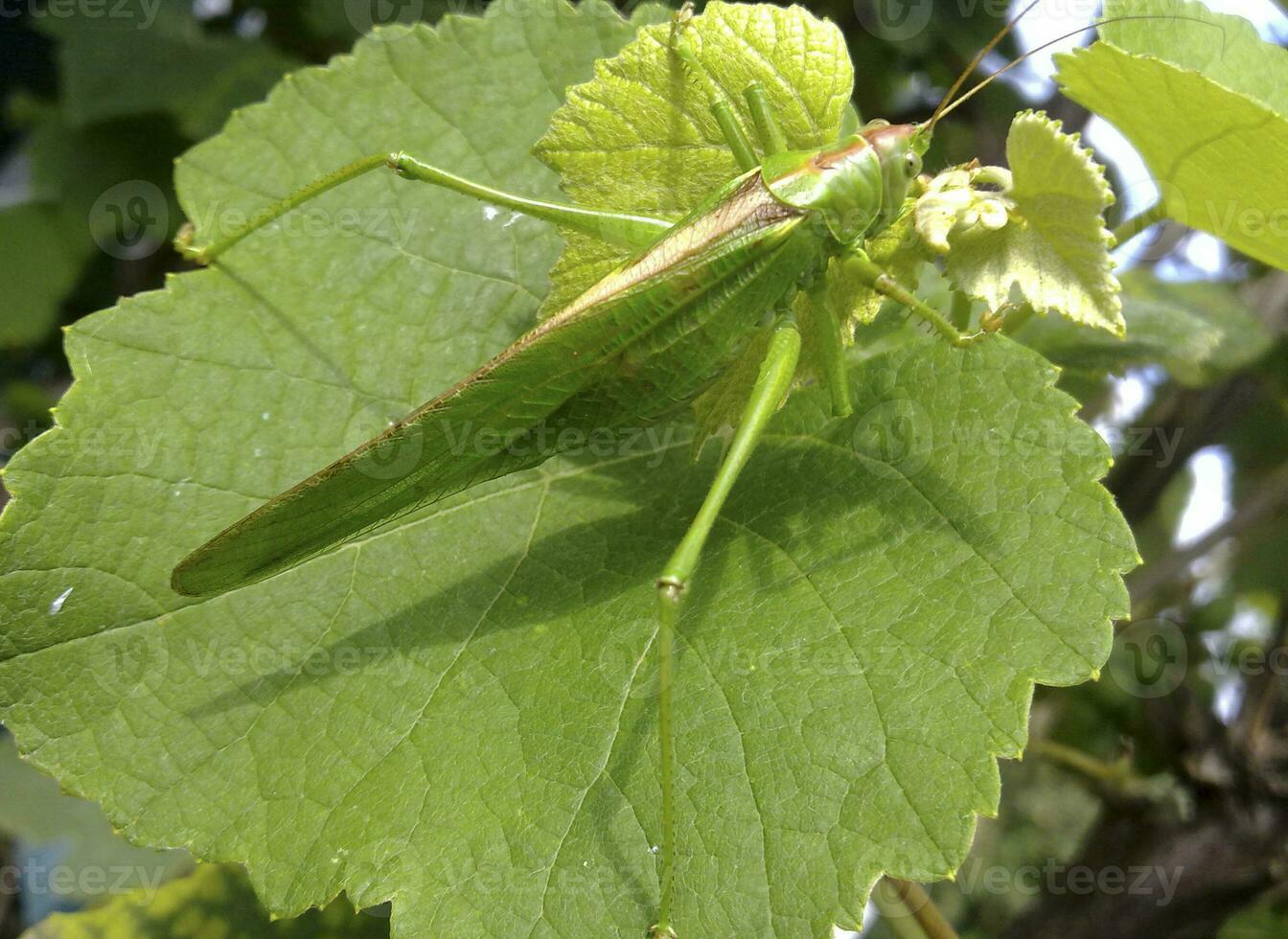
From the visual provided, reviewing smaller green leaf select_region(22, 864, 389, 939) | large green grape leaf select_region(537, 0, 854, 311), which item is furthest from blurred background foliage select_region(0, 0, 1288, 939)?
large green grape leaf select_region(537, 0, 854, 311)

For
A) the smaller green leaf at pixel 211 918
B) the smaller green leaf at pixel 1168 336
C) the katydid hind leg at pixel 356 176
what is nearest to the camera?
the katydid hind leg at pixel 356 176

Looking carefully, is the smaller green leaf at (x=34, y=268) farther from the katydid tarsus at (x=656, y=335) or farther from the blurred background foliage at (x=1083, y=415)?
the katydid tarsus at (x=656, y=335)

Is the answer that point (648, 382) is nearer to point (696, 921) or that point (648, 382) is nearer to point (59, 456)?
point (696, 921)

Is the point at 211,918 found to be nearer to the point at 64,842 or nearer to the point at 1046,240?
the point at 64,842

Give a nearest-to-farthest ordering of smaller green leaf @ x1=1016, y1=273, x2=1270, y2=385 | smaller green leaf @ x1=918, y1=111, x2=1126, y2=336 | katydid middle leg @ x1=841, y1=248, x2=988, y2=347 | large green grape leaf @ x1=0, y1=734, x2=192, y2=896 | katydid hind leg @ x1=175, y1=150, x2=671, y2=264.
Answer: smaller green leaf @ x1=918, y1=111, x2=1126, y2=336, katydid middle leg @ x1=841, y1=248, x2=988, y2=347, katydid hind leg @ x1=175, y1=150, x2=671, y2=264, smaller green leaf @ x1=1016, y1=273, x2=1270, y2=385, large green grape leaf @ x1=0, y1=734, x2=192, y2=896

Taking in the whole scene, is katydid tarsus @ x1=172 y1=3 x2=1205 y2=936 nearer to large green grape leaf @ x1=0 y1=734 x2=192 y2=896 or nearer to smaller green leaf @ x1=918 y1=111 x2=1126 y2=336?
smaller green leaf @ x1=918 y1=111 x2=1126 y2=336

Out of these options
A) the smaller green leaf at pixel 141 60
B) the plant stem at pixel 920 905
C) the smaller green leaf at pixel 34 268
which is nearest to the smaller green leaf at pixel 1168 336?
the plant stem at pixel 920 905
